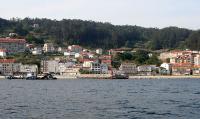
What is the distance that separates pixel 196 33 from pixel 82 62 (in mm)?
59541

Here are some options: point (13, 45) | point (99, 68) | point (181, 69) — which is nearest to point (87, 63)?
point (99, 68)

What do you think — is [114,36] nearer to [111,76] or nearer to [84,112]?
[111,76]

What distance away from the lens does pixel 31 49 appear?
160250 millimetres

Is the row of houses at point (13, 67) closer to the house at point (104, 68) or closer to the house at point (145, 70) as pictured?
the house at point (104, 68)

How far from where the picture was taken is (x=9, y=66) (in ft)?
430

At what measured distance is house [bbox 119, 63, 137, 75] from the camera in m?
135

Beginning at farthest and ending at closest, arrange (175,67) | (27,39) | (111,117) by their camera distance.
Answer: (27,39)
(175,67)
(111,117)

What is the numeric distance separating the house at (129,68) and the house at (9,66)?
2904 centimetres

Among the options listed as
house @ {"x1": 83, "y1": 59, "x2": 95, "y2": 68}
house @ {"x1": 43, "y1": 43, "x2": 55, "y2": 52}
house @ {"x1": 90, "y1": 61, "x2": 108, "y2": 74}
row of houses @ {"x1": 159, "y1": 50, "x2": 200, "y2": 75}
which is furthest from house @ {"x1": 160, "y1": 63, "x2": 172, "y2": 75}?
house @ {"x1": 43, "y1": 43, "x2": 55, "y2": 52}

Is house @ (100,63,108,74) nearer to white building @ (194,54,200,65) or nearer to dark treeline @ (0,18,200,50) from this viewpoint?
white building @ (194,54,200,65)

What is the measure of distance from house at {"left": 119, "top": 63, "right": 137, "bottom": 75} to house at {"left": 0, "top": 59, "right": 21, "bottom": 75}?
29.0 m

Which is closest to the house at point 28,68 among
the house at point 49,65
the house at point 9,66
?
the house at point 9,66

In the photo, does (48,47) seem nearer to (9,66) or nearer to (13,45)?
(13,45)

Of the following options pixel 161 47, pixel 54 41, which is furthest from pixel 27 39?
pixel 161 47
